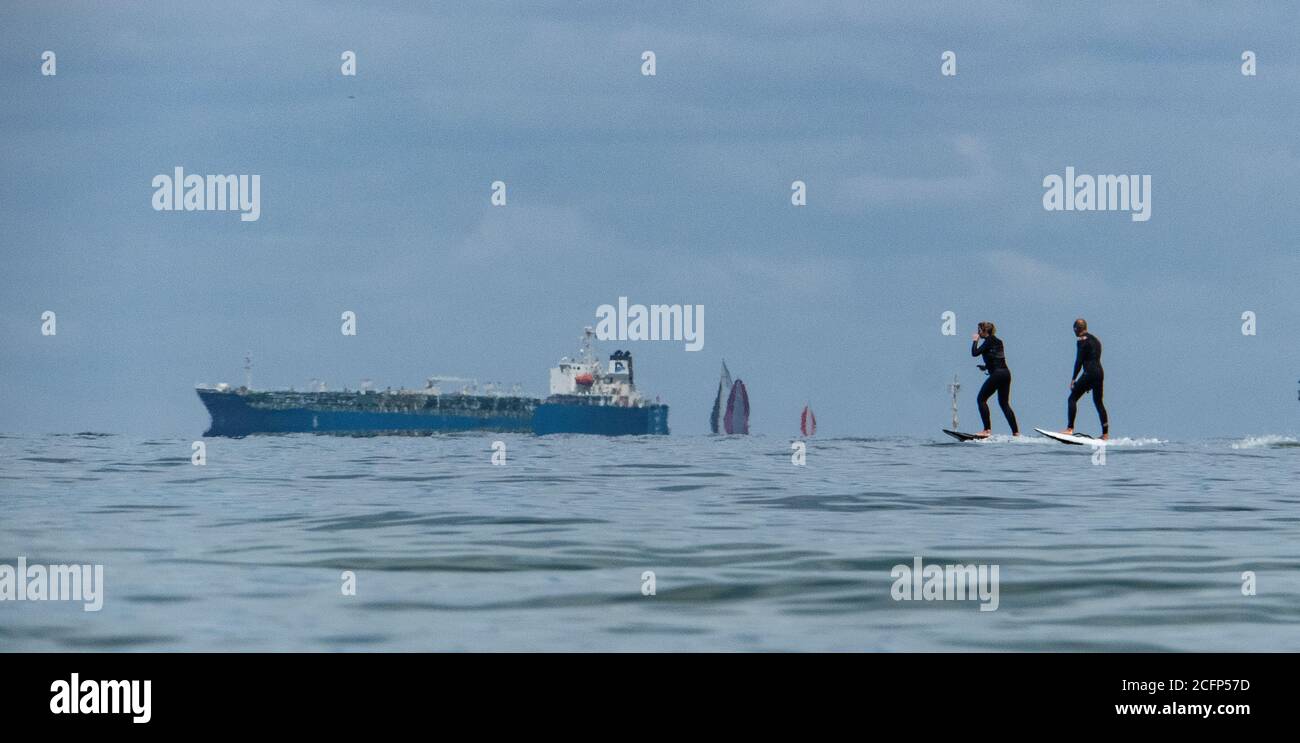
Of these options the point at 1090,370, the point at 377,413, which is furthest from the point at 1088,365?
the point at 377,413

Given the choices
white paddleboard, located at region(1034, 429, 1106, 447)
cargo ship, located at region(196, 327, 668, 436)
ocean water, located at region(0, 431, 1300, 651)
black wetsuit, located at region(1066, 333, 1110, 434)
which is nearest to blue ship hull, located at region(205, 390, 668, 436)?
cargo ship, located at region(196, 327, 668, 436)

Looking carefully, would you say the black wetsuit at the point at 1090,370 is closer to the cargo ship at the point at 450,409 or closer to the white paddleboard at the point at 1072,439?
the white paddleboard at the point at 1072,439

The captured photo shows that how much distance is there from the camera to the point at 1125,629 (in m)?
8.64

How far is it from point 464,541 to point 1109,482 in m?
11.9

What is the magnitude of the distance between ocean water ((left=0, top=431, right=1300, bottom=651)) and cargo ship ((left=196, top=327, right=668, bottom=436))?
93.0 m

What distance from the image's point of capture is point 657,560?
11.8m

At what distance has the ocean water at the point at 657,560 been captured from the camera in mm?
8508

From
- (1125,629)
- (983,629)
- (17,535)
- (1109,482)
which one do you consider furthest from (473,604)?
(1109,482)

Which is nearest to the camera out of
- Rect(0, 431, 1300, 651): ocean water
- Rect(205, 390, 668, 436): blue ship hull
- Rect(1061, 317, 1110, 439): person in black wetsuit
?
Rect(0, 431, 1300, 651): ocean water

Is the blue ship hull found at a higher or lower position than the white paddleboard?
lower

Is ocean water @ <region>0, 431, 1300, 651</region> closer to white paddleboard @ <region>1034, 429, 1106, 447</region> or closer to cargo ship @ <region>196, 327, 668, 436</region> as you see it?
white paddleboard @ <region>1034, 429, 1106, 447</region>

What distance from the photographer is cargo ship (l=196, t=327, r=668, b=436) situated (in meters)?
116
